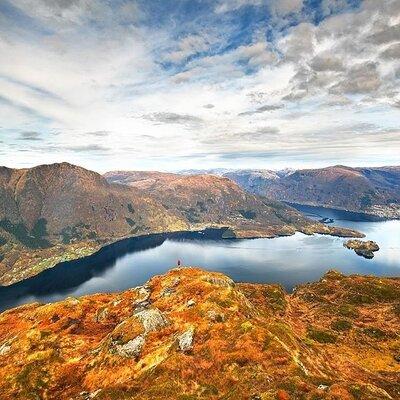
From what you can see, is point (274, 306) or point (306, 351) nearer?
point (306, 351)

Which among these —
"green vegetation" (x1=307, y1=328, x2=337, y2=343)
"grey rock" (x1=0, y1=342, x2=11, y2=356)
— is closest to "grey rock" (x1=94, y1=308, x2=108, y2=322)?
"grey rock" (x1=0, y1=342, x2=11, y2=356)

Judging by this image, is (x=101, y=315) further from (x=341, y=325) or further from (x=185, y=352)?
(x=341, y=325)

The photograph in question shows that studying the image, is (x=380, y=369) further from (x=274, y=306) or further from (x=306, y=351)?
(x=274, y=306)

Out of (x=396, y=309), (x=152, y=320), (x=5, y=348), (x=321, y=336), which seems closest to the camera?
(x=152, y=320)

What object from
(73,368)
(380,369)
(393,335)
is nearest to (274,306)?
(393,335)

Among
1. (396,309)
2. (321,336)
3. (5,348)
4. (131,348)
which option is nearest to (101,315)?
(5,348)

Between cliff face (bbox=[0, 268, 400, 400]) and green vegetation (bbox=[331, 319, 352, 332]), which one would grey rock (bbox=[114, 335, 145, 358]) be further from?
green vegetation (bbox=[331, 319, 352, 332])
